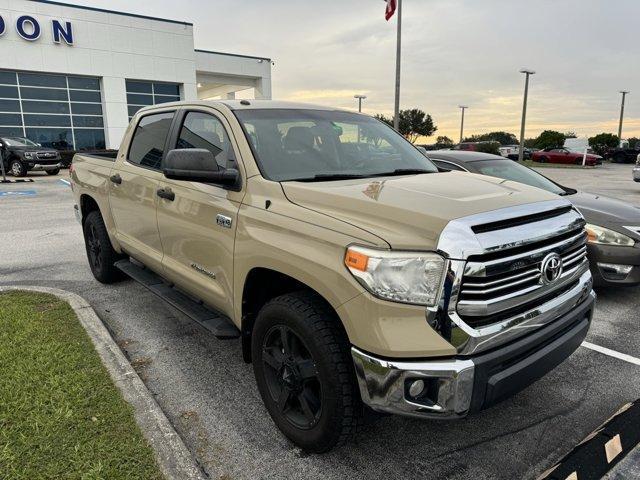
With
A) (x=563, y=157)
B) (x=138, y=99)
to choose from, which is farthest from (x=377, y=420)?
(x=563, y=157)

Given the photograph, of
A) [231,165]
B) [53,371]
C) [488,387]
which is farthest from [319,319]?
[53,371]

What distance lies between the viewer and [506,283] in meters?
2.23

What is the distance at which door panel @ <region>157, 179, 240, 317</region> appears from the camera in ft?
9.92

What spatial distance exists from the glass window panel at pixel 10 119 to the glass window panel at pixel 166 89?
7577 mm

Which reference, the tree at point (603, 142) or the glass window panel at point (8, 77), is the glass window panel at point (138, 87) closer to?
the glass window panel at point (8, 77)

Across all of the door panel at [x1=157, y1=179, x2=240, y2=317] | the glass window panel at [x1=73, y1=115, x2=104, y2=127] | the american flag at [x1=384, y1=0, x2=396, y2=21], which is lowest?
the door panel at [x1=157, y1=179, x2=240, y2=317]

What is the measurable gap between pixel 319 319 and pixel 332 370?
0.25 metres

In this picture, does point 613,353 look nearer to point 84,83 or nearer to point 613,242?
point 613,242

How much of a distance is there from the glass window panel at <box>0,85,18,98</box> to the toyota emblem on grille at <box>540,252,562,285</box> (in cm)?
2827

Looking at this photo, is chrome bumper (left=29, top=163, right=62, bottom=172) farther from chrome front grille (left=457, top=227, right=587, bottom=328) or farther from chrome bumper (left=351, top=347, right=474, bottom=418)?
chrome front grille (left=457, top=227, right=587, bottom=328)

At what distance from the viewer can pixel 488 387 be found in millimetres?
2150

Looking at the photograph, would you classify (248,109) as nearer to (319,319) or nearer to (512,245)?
(319,319)

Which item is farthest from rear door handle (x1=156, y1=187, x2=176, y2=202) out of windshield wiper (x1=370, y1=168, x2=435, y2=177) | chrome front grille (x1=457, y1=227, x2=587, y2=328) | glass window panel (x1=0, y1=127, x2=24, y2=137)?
glass window panel (x1=0, y1=127, x2=24, y2=137)

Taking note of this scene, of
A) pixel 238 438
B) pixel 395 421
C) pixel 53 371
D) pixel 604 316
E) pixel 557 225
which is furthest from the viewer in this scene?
pixel 604 316
